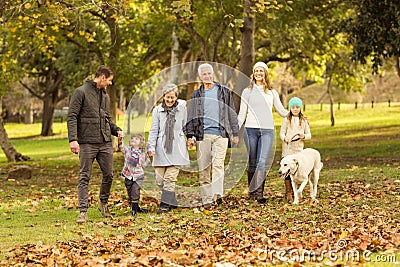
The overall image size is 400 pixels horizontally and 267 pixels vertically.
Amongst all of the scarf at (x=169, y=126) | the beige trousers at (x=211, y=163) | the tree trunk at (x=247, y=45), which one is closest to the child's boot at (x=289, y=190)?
the beige trousers at (x=211, y=163)

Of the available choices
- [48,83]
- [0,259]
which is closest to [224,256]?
[0,259]

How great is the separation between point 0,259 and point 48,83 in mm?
44342

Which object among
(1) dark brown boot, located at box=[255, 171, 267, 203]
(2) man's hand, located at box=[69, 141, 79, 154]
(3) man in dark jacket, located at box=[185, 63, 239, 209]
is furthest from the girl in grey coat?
(2) man's hand, located at box=[69, 141, 79, 154]

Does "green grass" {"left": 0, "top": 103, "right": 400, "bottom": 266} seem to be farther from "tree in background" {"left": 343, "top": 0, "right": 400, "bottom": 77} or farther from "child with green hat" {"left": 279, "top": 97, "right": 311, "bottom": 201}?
"tree in background" {"left": 343, "top": 0, "right": 400, "bottom": 77}

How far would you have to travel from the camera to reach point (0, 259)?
8617 millimetres

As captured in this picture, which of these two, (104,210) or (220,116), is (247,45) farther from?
(104,210)

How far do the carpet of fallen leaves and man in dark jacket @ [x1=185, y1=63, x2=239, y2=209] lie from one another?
0.54 metres

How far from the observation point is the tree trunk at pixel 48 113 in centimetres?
5250

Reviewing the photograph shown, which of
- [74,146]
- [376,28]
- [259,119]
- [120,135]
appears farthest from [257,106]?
[376,28]

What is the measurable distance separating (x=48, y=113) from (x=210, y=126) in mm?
42554

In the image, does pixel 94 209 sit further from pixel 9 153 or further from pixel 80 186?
pixel 9 153

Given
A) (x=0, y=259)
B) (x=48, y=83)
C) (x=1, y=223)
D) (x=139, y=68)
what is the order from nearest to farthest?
(x=0, y=259), (x=1, y=223), (x=139, y=68), (x=48, y=83)

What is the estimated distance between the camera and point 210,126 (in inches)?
495

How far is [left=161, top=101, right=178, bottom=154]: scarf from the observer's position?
489 inches
